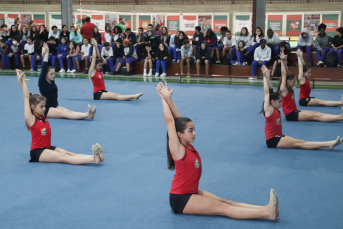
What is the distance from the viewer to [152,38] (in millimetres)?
17859

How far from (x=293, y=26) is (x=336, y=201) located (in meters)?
20.0

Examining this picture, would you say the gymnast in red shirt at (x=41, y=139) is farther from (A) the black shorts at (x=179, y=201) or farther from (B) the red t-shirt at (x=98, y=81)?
(B) the red t-shirt at (x=98, y=81)

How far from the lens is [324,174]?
5.44 metres

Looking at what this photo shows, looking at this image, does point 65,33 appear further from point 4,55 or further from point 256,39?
point 256,39

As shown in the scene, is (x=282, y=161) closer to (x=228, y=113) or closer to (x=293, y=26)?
(x=228, y=113)

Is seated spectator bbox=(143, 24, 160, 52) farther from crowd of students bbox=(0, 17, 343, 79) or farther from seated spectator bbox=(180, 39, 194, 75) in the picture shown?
seated spectator bbox=(180, 39, 194, 75)

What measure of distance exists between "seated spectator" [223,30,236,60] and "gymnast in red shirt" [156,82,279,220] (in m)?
13.2

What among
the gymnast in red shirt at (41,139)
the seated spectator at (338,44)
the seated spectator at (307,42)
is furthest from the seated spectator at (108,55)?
the gymnast in red shirt at (41,139)

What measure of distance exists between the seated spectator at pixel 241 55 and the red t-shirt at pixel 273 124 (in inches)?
404

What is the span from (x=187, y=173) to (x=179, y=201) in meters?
→ 0.34

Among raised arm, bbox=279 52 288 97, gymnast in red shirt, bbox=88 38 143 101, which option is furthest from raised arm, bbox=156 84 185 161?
gymnast in red shirt, bbox=88 38 143 101

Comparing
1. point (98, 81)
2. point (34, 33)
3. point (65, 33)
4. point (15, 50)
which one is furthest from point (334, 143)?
point (15, 50)

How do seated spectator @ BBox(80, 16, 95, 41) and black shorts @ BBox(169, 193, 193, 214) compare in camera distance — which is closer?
black shorts @ BBox(169, 193, 193, 214)

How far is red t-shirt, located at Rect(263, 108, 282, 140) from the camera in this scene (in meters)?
6.40
